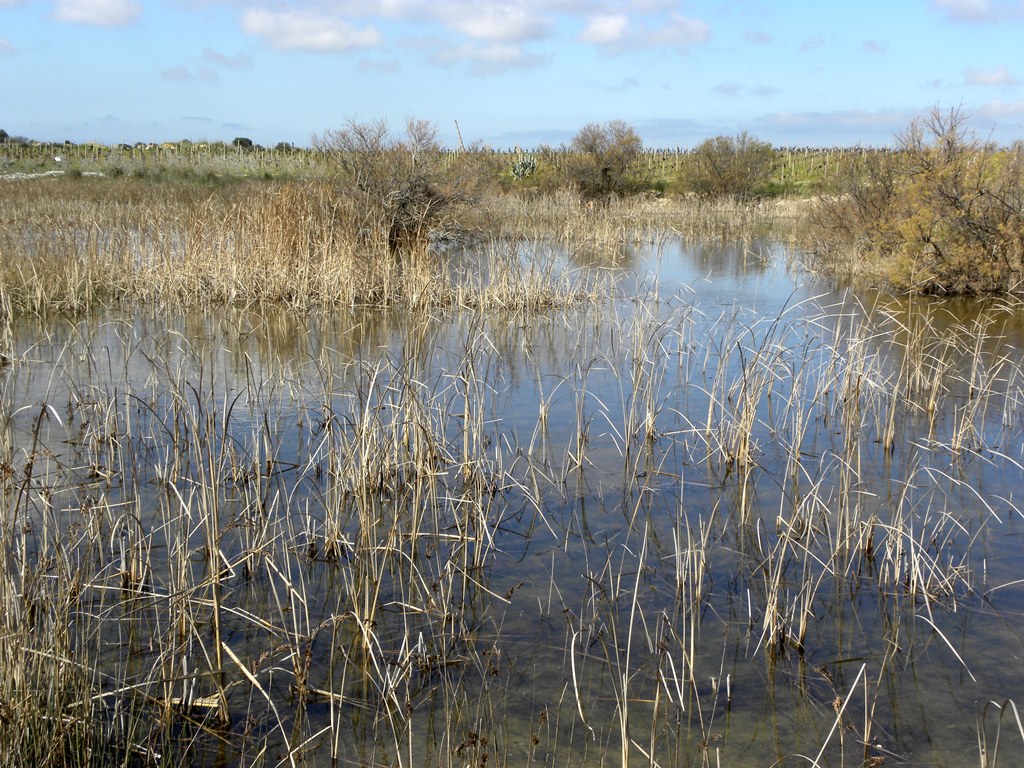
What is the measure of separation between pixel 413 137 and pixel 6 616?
1250 cm

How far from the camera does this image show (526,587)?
4047 millimetres

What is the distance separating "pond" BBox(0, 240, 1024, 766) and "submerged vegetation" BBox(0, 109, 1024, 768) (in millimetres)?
20

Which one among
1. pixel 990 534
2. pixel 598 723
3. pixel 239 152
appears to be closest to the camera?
pixel 598 723

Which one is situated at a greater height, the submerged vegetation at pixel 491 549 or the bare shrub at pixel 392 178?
the bare shrub at pixel 392 178

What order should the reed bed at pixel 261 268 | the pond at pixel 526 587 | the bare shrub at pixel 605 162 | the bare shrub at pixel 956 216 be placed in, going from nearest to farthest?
the pond at pixel 526 587 → the reed bed at pixel 261 268 → the bare shrub at pixel 956 216 → the bare shrub at pixel 605 162

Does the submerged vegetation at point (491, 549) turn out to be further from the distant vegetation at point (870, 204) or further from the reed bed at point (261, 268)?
the distant vegetation at point (870, 204)

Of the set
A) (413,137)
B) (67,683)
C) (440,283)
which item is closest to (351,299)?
(440,283)

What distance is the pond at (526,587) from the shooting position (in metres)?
2.93

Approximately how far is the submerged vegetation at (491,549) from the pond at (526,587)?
0.07ft

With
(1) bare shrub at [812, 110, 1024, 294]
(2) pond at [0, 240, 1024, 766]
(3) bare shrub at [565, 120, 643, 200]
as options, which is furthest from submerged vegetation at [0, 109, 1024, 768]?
(3) bare shrub at [565, 120, 643, 200]

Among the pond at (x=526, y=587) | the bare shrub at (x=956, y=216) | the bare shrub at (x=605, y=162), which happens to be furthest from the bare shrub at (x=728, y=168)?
the pond at (x=526, y=587)

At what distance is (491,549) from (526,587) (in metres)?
0.40

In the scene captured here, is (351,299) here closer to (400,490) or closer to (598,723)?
(400,490)

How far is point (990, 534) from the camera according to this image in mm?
4512
